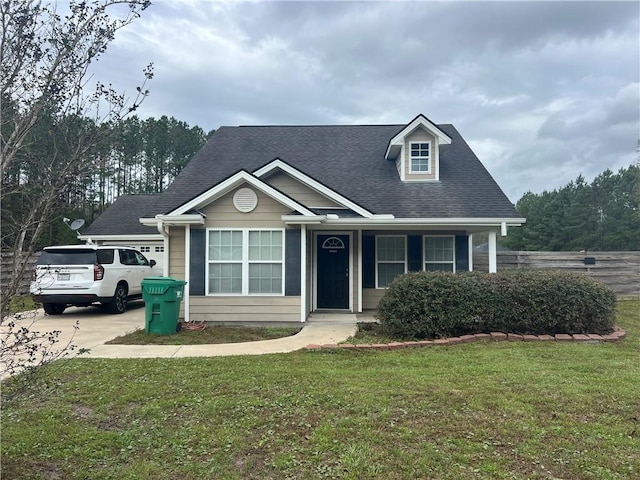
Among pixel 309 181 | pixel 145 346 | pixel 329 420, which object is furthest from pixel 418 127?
pixel 329 420

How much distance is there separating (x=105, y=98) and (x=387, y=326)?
250 inches

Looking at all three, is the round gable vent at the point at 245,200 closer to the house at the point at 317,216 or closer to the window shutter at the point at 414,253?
the house at the point at 317,216

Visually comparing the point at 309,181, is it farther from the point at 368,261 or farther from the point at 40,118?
the point at 40,118

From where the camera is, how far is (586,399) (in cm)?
451

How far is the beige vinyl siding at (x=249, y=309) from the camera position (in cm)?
953

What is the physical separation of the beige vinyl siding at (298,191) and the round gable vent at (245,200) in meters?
1.50

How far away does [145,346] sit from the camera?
7.52 metres

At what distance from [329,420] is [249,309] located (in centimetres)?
586

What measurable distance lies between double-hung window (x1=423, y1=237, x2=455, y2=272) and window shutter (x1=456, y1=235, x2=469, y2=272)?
143mm

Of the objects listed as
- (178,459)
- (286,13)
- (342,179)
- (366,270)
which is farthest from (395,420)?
(342,179)

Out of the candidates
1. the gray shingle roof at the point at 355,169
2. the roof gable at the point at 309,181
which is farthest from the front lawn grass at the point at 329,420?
the gray shingle roof at the point at 355,169

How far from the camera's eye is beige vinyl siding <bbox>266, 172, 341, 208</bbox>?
1098 cm

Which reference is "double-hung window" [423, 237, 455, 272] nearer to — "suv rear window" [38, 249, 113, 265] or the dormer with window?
the dormer with window

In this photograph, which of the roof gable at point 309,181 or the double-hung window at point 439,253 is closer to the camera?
the roof gable at point 309,181
